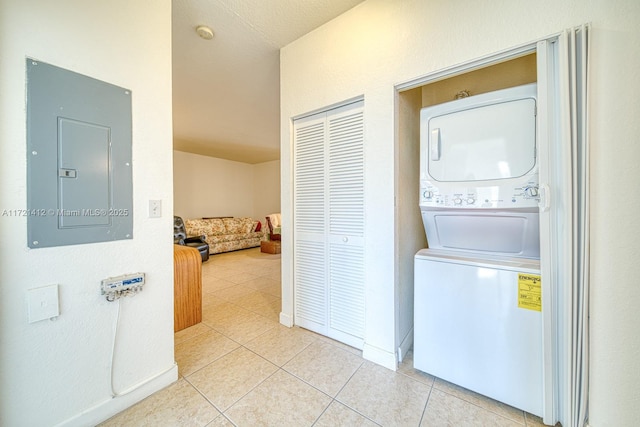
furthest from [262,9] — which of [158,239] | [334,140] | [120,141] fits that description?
[158,239]

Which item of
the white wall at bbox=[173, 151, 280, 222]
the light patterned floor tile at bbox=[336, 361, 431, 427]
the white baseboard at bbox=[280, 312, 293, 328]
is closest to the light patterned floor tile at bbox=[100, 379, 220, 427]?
the light patterned floor tile at bbox=[336, 361, 431, 427]

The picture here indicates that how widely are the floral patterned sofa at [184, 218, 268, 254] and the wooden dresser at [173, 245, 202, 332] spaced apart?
346 centimetres

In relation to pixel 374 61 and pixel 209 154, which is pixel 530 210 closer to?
pixel 374 61

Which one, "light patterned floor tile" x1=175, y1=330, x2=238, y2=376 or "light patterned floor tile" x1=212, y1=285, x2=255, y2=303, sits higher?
"light patterned floor tile" x1=212, y1=285, x2=255, y2=303

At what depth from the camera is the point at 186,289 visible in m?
2.15

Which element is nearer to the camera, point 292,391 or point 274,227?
point 292,391

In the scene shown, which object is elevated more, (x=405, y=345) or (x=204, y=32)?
(x=204, y=32)

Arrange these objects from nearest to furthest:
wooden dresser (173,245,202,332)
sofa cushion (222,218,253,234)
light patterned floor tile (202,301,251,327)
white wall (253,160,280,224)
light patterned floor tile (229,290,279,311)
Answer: wooden dresser (173,245,202,332), light patterned floor tile (202,301,251,327), light patterned floor tile (229,290,279,311), sofa cushion (222,218,253,234), white wall (253,160,280,224)

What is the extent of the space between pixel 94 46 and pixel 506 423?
9.34ft

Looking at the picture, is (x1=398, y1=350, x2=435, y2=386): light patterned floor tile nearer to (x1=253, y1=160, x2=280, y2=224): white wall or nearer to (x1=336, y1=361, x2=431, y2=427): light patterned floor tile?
(x1=336, y1=361, x2=431, y2=427): light patterned floor tile

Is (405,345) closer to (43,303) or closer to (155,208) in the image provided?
(155,208)

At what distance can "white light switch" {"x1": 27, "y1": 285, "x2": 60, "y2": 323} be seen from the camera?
3.24 ft

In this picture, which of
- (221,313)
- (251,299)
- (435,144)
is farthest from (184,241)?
(435,144)

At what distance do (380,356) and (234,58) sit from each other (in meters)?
2.97
